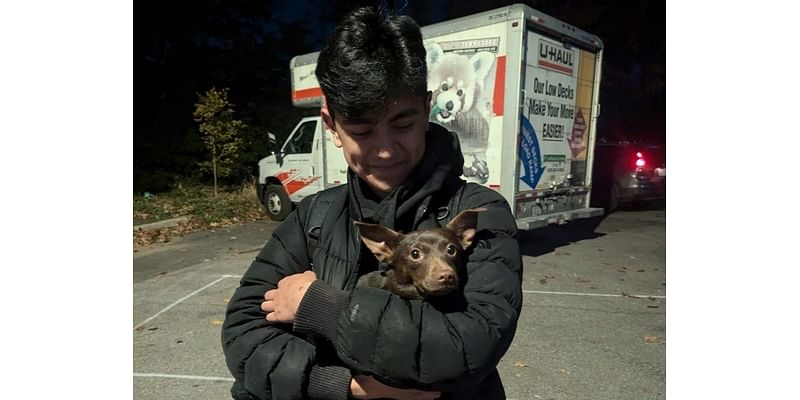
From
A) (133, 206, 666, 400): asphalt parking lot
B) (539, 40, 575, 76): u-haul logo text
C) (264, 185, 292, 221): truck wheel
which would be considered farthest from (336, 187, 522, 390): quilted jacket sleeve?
(264, 185, 292, 221): truck wheel

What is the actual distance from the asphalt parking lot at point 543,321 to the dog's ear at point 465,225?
294 cm

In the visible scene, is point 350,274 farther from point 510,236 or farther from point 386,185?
point 510,236

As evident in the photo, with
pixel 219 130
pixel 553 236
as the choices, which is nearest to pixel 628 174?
pixel 553 236

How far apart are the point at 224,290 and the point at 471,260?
571 centimetres

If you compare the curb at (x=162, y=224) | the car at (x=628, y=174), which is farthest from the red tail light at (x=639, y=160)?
the curb at (x=162, y=224)

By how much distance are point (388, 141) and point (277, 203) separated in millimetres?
11465

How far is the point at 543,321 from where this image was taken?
5.56 metres

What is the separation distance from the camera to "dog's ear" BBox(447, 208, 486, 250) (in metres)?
1.52

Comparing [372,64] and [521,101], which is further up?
[521,101]

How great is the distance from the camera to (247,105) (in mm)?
17828

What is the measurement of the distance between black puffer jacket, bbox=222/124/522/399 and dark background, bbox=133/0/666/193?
618 inches

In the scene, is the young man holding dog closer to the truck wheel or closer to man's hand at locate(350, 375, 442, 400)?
man's hand at locate(350, 375, 442, 400)

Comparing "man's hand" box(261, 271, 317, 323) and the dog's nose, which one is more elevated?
the dog's nose

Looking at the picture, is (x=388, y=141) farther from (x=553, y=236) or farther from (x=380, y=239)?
(x=553, y=236)
